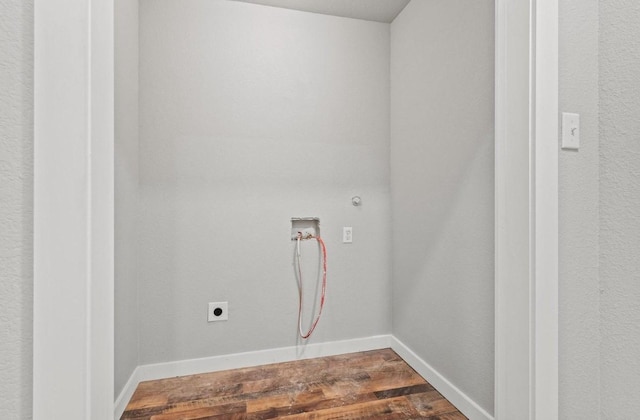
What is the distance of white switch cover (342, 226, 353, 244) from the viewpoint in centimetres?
231

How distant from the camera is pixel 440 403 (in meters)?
1.71

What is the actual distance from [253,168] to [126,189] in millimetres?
749

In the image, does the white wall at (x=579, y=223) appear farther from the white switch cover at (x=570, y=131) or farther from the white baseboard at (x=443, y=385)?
the white baseboard at (x=443, y=385)

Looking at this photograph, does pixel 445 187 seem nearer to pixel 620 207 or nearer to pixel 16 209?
Answer: pixel 620 207

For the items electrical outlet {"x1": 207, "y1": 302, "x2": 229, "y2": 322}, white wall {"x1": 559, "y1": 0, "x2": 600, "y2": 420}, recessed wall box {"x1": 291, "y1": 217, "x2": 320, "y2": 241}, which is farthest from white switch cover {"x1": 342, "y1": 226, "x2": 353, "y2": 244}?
white wall {"x1": 559, "y1": 0, "x2": 600, "y2": 420}

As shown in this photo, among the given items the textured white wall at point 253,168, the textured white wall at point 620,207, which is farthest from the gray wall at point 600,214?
the textured white wall at point 253,168

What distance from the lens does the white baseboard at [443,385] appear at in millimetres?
1550

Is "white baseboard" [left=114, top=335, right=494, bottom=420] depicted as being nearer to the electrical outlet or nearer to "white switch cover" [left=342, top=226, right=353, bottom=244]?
the electrical outlet

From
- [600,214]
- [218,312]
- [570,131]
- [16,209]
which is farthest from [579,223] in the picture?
[218,312]

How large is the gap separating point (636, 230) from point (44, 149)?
4.73 feet

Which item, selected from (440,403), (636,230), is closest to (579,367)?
(636,230)

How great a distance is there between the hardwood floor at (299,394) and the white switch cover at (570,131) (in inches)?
54.6

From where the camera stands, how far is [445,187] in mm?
1809

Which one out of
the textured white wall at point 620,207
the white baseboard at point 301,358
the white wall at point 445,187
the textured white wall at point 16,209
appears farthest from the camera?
the white baseboard at point 301,358
